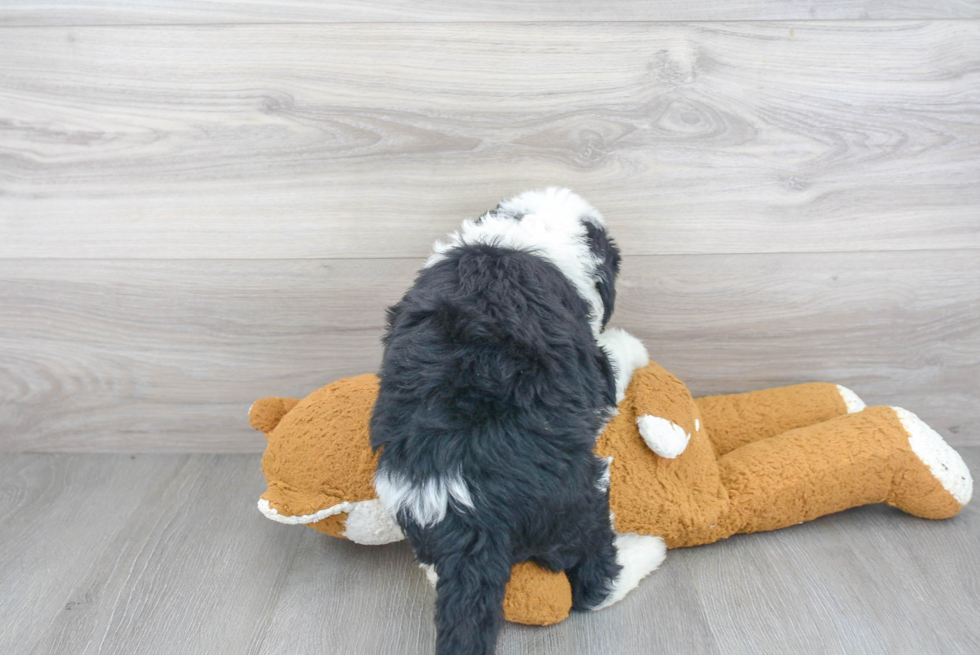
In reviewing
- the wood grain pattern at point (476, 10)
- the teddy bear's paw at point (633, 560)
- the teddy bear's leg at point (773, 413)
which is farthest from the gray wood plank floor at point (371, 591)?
the wood grain pattern at point (476, 10)

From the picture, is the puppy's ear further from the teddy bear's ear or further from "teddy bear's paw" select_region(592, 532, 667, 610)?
the teddy bear's ear

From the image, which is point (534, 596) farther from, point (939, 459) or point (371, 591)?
point (939, 459)

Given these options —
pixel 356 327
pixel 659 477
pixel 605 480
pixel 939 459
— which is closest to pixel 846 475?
pixel 939 459

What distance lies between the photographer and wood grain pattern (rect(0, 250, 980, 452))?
3.73 ft

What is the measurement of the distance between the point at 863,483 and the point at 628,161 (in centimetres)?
57

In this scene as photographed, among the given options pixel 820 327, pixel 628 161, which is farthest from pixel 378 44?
pixel 820 327

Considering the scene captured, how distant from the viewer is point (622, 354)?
3.03ft

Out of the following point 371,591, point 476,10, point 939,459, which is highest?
point 476,10

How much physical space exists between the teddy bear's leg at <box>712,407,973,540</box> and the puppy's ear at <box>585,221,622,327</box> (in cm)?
33

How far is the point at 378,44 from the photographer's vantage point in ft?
3.48

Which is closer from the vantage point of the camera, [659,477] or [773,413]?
[659,477]

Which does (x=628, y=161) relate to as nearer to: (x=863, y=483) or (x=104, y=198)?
(x=863, y=483)

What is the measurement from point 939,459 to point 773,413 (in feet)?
0.73

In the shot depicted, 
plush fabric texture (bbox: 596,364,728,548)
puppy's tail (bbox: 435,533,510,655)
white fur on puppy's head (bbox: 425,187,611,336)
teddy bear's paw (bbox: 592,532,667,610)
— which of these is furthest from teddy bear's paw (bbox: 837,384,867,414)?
puppy's tail (bbox: 435,533,510,655)
